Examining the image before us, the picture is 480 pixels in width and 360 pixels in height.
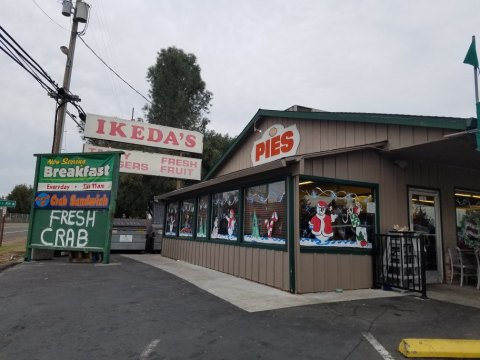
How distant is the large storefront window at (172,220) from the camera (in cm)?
1423

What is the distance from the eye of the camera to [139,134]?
50.8 ft

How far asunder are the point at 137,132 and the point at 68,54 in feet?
13.1

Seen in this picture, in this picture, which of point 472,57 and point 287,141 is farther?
point 287,141

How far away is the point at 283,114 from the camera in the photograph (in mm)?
11234

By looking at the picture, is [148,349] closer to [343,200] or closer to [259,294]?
[259,294]

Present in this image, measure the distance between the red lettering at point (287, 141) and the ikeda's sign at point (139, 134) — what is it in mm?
6168

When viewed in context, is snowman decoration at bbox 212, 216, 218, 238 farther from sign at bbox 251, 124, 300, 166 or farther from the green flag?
the green flag

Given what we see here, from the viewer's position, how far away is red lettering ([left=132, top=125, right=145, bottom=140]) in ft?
50.5

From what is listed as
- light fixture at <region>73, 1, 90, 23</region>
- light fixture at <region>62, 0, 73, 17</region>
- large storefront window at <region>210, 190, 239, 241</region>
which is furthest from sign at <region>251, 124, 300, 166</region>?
light fixture at <region>62, 0, 73, 17</region>

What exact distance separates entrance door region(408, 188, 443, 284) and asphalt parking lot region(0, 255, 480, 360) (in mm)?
2443

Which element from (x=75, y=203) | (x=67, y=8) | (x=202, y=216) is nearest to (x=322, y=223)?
(x=202, y=216)

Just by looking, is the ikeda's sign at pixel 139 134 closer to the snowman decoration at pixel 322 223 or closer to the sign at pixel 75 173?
the sign at pixel 75 173

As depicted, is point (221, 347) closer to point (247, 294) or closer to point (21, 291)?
point (247, 294)

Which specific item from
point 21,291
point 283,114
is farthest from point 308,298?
point 283,114
